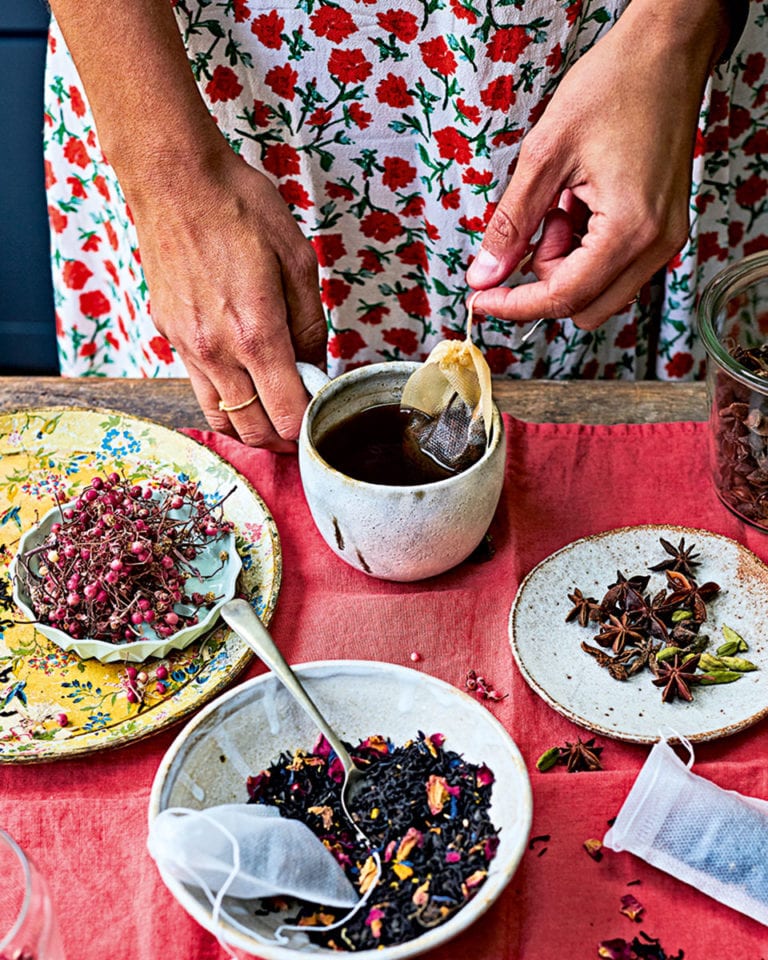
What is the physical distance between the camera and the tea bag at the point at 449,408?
134cm

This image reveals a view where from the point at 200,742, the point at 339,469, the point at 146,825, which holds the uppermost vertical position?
the point at 339,469

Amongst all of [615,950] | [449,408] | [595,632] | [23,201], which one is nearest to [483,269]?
[449,408]

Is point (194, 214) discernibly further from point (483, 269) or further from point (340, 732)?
point (340, 732)

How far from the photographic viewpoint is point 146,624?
1264 mm

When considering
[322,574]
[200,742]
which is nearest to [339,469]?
[322,574]

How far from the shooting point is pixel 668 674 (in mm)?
1217

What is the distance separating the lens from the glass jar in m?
1.34

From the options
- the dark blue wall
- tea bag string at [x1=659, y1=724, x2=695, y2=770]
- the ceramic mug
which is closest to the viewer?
tea bag string at [x1=659, y1=724, x2=695, y2=770]

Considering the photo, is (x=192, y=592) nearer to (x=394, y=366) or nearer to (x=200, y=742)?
(x=200, y=742)

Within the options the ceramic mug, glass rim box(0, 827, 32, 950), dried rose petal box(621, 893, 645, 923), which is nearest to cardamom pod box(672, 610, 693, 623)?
the ceramic mug

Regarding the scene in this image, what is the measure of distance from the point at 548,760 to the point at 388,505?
1.12 ft

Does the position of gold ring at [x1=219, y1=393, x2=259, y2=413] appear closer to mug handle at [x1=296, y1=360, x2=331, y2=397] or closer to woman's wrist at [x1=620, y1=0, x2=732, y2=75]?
mug handle at [x1=296, y1=360, x2=331, y2=397]

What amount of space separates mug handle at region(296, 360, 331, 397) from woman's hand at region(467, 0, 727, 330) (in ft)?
0.79

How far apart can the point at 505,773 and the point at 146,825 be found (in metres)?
0.38
